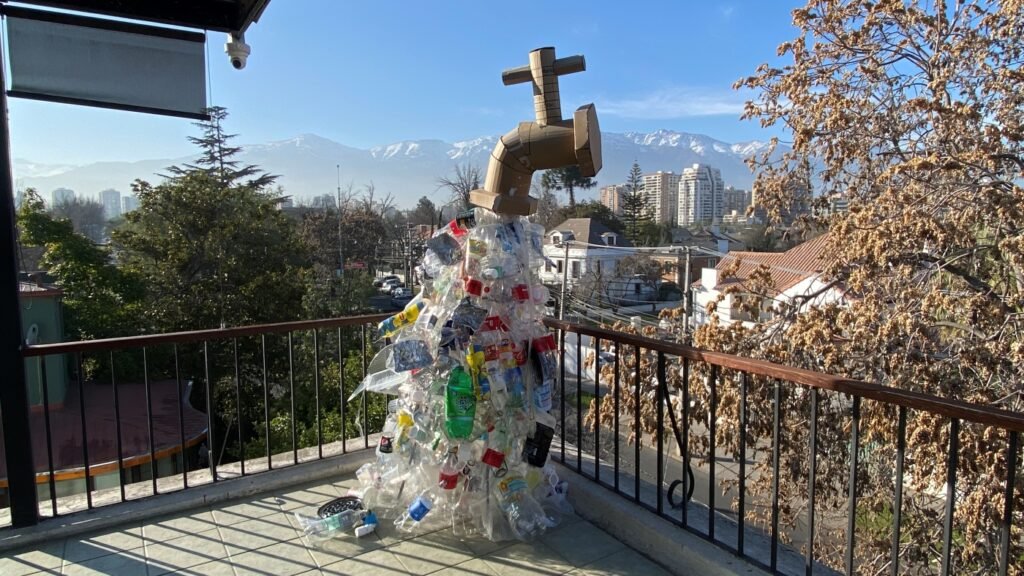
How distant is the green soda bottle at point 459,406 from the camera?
2279 mm

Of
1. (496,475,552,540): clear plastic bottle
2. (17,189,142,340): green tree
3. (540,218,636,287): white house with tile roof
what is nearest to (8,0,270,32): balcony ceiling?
(496,475,552,540): clear plastic bottle

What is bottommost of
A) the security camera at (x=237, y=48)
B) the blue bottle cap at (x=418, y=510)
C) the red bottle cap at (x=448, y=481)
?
the blue bottle cap at (x=418, y=510)

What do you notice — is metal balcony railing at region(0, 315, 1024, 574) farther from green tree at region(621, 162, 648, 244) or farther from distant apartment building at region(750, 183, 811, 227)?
green tree at region(621, 162, 648, 244)

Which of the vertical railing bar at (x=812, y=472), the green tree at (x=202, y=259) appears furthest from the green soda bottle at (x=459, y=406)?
the green tree at (x=202, y=259)

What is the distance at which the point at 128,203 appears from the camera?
52.0 ft

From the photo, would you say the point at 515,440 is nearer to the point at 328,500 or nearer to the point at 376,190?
the point at 328,500

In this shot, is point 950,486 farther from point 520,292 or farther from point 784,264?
point 784,264

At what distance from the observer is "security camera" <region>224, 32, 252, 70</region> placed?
9.51 feet

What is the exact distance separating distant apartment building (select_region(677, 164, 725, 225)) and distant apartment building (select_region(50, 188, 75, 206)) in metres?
53.9

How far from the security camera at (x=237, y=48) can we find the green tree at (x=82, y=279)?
12870 millimetres

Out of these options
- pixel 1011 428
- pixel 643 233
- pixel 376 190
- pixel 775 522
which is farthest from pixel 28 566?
pixel 643 233

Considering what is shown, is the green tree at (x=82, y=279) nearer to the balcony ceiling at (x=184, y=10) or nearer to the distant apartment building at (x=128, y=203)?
the distant apartment building at (x=128, y=203)

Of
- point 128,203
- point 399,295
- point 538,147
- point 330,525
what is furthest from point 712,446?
point 399,295

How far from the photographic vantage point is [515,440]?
7.93ft
